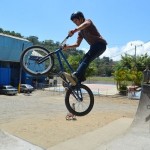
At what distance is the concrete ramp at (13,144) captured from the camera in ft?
118

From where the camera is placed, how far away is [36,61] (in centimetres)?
1005

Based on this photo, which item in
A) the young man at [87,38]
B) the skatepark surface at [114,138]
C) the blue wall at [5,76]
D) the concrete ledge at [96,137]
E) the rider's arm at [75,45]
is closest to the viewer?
the young man at [87,38]

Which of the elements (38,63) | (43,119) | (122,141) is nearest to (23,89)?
(43,119)

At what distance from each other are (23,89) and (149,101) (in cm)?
4301

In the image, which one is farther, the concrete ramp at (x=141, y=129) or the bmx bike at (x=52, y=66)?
the concrete ramp at (x=141, y=129)

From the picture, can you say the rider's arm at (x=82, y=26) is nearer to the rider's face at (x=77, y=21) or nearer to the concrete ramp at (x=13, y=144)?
the rider's face at (x=77, y=21)

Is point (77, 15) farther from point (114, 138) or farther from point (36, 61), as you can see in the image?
point (114, 138)

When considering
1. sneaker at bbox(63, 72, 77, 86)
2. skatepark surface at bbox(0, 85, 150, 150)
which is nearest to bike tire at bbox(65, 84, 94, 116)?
sneaker at bbox(63, 72, 77, 86)

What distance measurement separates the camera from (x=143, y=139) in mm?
28922

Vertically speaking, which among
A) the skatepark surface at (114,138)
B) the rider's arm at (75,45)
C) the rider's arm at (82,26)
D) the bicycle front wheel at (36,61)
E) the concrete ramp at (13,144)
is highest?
the rider's arm at (82,26)

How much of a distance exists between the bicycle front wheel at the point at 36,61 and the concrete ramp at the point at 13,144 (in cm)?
2644

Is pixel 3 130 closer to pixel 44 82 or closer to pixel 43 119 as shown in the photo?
pixel 43 119

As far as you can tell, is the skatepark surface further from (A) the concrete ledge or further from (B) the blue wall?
(B) the blue wall

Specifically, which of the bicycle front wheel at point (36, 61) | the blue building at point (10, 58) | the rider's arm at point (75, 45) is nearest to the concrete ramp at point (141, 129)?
the bicycle front wheel at point (36, 61)
